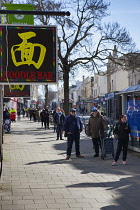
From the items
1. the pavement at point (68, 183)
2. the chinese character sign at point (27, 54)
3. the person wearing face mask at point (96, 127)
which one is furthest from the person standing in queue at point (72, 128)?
the chinese character sign at point (27, 54)

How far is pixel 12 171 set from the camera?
9961mm

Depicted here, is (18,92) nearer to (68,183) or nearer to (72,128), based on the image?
(72,128)

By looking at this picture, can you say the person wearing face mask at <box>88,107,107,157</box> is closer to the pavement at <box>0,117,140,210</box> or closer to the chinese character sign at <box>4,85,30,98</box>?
the pavement at <box>0,117,140,210</box>

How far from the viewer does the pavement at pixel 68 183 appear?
21.6 ft

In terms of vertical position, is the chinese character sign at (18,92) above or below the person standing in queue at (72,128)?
above

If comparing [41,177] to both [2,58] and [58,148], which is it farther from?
[58,148]

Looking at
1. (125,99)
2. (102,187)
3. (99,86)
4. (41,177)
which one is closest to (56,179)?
(41,177)

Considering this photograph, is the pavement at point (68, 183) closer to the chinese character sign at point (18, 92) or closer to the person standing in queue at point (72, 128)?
the person standing in queue at point (72, 128)

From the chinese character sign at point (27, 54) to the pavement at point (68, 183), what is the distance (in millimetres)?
2216

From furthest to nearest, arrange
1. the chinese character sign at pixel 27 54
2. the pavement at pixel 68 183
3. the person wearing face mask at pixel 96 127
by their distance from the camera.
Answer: the person wearing face mask at pixel 96 127 < the chinese character sign at pixel 27 54 < the pavement at pixel 68 183

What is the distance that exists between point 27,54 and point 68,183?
3.06 metres

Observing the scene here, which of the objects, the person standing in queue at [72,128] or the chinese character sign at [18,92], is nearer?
the person standing in queue at [72,128]

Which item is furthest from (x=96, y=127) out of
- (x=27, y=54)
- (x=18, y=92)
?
(x=18, y=92)

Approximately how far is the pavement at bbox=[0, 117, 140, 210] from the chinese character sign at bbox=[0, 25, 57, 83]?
2.22 metres
